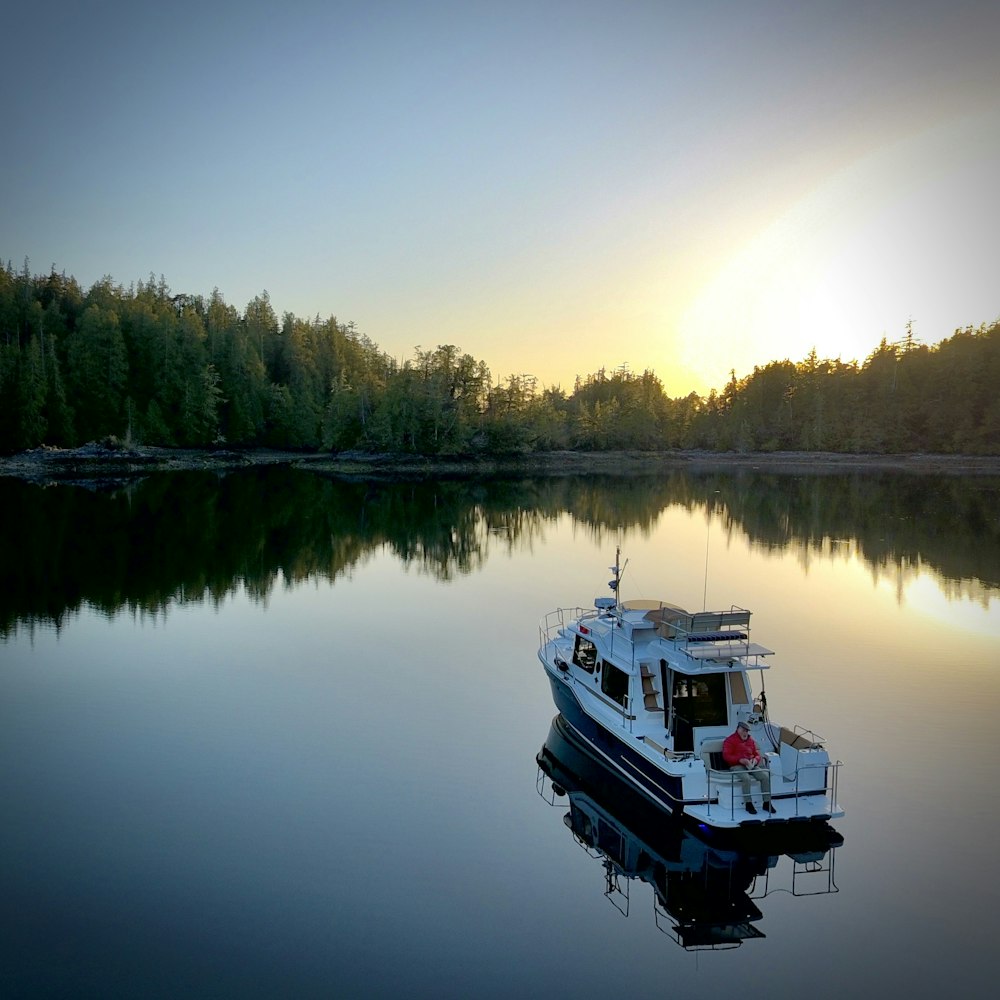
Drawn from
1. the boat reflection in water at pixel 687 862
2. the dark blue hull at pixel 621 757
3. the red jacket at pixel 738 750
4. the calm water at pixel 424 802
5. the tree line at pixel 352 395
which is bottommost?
the boat reflection in water at pixel 687 862

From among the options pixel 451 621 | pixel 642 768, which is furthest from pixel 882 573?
pixel 642 768

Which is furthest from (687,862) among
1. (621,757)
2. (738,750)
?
(621,757)

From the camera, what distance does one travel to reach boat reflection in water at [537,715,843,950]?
14.1 metres

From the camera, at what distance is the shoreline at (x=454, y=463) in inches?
4208

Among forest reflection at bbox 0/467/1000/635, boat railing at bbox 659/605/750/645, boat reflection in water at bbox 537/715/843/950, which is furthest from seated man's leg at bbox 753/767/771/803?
forest reflection at bbox 0/467/1000/635

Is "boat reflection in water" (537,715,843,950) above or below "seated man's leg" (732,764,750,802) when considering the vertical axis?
below

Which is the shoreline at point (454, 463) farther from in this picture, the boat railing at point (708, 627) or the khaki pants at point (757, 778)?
the khaki pants at point (757, 778)

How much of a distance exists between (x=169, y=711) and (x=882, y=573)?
125 feet

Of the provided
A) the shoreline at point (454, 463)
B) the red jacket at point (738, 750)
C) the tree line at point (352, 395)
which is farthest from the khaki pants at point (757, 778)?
the tree line at point (352, 395)

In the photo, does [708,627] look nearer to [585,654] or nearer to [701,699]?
[701,699]

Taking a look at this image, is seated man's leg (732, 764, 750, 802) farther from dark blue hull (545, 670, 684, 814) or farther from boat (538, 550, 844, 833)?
dark blue hull (545, 670, 684, 814)

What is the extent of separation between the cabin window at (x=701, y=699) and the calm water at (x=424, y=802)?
2.43m

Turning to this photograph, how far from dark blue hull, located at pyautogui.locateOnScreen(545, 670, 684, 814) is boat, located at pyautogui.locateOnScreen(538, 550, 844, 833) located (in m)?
0.03

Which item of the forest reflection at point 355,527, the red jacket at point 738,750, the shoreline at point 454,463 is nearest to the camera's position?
the red jacket at point 738,750
